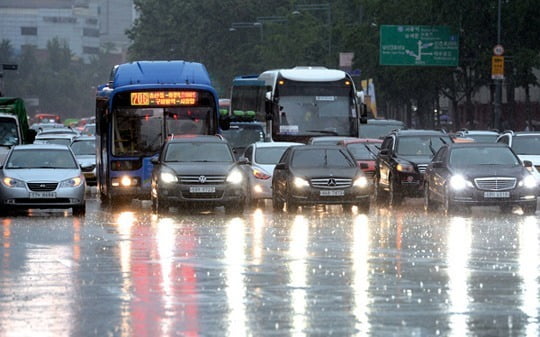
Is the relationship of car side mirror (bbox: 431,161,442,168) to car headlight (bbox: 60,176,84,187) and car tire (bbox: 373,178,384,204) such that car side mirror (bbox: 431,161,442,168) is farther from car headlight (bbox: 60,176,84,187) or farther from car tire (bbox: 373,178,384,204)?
car headlight (bbox: 60,176,84,187)

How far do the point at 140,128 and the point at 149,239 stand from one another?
36.1ft

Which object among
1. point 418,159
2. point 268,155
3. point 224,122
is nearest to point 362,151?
point 268,155

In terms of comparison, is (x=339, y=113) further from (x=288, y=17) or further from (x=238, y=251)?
(x=288, y=17)

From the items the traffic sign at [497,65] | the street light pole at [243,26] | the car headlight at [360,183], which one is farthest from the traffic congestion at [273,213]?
the street light pole at [243,26]

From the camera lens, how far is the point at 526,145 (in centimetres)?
3809

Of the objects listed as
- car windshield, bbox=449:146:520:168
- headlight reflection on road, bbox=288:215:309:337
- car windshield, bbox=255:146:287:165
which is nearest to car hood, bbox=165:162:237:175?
headlight reflection on road, bbox=288:215:309:337

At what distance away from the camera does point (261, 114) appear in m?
52.0

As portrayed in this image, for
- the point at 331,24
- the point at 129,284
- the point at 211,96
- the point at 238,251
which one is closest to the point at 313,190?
the point at 211,96

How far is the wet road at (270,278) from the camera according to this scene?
12.9 meters

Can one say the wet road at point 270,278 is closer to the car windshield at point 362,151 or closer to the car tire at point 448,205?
the car tire at point 448,205

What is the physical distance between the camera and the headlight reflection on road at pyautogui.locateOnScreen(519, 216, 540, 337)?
13203 mm

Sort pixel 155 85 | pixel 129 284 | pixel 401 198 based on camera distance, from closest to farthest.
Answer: pixel 129 284
pixel 155 85
pixel 401 198

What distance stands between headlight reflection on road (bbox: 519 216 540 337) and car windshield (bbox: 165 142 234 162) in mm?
7155

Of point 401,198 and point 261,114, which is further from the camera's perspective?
point 261,114
